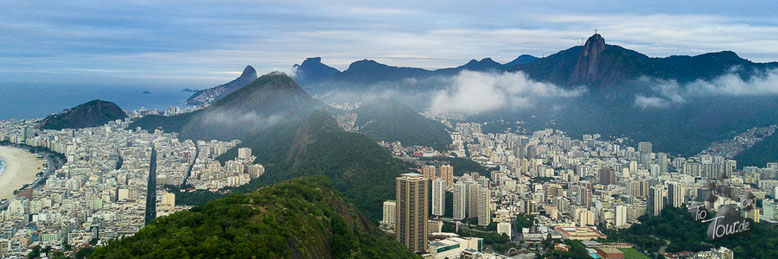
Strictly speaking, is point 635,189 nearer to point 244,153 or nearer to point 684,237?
point 684,237

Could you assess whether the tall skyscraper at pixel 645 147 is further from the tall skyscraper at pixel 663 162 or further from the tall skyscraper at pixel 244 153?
the tall skyscraper at pixel 244 153

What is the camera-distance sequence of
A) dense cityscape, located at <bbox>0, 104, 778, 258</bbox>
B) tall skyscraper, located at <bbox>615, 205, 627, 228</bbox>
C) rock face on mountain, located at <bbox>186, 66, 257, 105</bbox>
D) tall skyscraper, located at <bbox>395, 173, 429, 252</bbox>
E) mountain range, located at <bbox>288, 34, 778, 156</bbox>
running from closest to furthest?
dense cityscape, located at <bbox>0, 104, 778, 258</bbox>, tall skyscraper, located at <bbox>395, 173, 429, 252</bbox>, tall skyscraper, located at <bbox>615, 205, 627, 228</bbox>, mountain range, located at <bbox>288, 34, 778, 156</bbox>, rock face on mountain, located at <bbox>186, 66, 257, 105</bbox>

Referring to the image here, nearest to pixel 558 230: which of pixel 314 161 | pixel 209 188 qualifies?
pixel 314 161

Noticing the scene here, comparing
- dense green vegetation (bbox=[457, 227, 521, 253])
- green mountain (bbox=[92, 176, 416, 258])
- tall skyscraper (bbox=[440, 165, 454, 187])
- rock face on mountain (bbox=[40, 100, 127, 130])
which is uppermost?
rock face on mountain (bbox=[40, 100, 127, 130])

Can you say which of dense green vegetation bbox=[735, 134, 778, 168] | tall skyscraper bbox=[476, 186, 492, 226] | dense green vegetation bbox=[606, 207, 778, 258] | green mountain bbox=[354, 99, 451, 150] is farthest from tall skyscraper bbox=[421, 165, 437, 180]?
dense green vegetation bbox=[735, 134, 778, 168]

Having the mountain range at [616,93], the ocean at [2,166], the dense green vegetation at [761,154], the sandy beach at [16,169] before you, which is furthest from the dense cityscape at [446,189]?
the mountain range at [616,93]

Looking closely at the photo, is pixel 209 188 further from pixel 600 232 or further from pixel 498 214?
pixel 600 232

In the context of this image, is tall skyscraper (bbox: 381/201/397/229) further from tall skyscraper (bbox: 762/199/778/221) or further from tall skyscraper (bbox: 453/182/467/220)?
tall skyscraper (bbox: 762/199/778/221)
